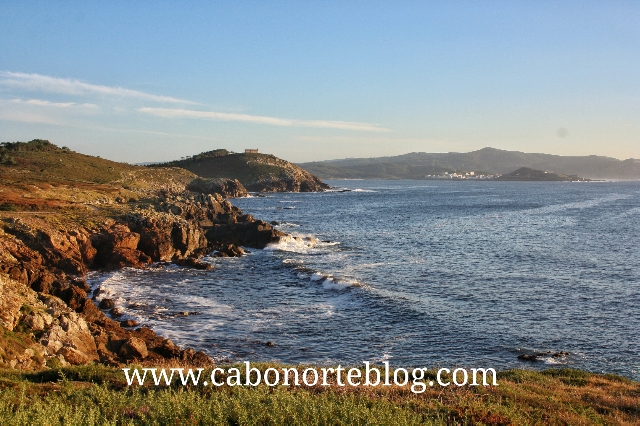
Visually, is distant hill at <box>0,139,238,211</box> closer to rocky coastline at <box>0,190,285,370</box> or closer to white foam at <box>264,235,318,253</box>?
rocky coastline at <box>0,190,285,370</box>

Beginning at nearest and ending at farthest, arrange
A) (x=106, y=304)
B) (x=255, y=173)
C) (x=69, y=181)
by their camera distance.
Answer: (x=106, y=304), (x=69, y=181), (x=255, y=173)

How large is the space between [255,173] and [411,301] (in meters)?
156

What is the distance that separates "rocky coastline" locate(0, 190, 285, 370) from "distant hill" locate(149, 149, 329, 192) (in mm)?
105677

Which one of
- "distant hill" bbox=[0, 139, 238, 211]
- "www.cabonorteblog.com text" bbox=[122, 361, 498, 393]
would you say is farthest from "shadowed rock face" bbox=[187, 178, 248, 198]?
"www.cabonorteblog.com text" bbox=[122, 361, 498, 393]

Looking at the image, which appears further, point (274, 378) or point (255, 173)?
point (255, 173)

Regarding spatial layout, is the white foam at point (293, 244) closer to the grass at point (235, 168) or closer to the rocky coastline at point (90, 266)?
the rocky coastline at point (90, 266)

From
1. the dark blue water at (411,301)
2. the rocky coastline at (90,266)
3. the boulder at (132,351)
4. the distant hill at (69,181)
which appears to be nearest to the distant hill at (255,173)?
the distant hill at (69,181)

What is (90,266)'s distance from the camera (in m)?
40.2

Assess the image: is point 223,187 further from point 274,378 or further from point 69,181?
point 274,378

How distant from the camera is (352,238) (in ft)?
208

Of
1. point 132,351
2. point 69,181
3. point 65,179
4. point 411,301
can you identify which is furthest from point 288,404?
point 65,179

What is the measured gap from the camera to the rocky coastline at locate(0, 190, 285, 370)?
19.2 m

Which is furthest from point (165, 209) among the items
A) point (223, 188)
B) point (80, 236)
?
point (223, 188)

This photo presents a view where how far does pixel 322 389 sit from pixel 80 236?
1298 inches
